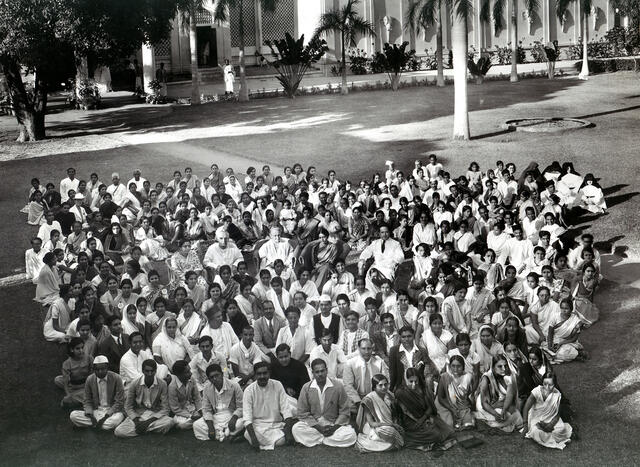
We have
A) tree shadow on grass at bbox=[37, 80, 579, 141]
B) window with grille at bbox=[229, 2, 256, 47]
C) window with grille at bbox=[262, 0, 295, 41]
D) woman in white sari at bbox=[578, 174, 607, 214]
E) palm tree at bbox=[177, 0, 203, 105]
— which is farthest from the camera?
window with grille at bbox=[262, 0, 295, 41]

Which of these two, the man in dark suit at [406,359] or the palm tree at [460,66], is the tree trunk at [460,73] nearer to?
the palm tree at [460,66]

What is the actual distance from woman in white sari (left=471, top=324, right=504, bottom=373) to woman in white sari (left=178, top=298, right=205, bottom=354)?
336 cm

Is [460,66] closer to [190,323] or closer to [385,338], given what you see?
[385,338]

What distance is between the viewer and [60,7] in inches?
934

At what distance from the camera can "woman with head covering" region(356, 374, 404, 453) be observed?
25.5ft

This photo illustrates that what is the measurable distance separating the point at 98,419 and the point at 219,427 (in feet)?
4.26

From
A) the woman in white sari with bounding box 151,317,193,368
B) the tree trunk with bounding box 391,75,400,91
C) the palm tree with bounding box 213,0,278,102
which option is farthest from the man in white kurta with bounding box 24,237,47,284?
the tree trunk with bounding box 391,75,400,91

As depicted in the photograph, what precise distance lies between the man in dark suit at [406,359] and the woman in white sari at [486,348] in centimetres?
56

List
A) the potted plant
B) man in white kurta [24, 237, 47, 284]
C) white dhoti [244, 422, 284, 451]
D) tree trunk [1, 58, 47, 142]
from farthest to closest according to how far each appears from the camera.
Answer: the potted plant, tree trunk [1, 58, 47, 142], man in white kurta [24, 237, 47, 284], white dhoti [244, 422, 284, 451]

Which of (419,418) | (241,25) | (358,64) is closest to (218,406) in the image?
(419,418)

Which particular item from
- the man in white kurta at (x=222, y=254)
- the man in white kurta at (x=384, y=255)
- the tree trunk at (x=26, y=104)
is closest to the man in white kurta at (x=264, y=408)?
the man in white kurta at (x=384, y=255)

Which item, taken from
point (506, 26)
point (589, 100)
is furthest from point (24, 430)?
point (506, 26)

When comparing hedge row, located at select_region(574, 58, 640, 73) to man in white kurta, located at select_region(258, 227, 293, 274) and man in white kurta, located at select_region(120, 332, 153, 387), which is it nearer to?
man in white kurta, located at select_region(258, 227, 293, 274)

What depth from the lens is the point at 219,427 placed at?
26.6ft
